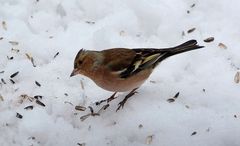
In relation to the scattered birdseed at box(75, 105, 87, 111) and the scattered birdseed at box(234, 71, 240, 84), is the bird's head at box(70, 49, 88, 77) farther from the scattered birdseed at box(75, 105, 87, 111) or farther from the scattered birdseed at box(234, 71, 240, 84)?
the scattered birdseed at box(234, 71, 240, 84)

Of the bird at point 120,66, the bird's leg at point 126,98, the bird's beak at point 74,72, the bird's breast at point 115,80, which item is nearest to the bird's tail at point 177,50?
the bird at point 120,66

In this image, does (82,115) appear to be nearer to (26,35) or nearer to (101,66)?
(101,66)

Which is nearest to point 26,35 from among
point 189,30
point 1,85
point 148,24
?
point 1,85

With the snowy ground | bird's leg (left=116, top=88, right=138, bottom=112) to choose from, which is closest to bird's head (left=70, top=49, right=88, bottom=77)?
the snowy ground

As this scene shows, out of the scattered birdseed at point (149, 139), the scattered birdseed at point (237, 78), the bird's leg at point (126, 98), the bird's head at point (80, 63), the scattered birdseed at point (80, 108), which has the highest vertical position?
the bird's head at point (80, 63)

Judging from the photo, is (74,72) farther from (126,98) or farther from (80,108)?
(126,98)

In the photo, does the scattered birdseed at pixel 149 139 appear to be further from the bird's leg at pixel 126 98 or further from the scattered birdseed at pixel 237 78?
the scattered birdseed at pixel 237 78
